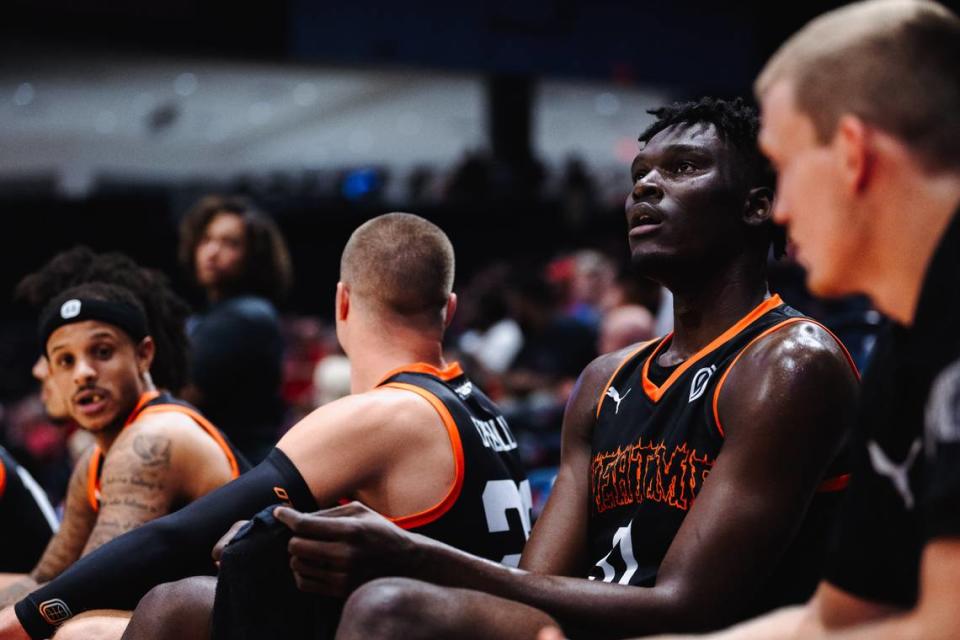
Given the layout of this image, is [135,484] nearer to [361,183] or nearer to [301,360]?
[301,360]

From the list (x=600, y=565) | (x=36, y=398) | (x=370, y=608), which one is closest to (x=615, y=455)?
(x=600, y=565)

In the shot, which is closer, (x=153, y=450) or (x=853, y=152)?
(x=853, y=152)

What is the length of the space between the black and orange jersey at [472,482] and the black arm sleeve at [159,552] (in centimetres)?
32

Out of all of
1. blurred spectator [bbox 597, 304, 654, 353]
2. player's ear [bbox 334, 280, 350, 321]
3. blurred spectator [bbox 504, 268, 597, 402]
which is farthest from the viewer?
blurred spectator [bbox 504, 268, 597, 402]

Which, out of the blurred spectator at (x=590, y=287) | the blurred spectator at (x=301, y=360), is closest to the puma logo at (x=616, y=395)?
the blurred spectator at (x=301, y=360)

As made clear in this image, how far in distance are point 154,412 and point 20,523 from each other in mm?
855

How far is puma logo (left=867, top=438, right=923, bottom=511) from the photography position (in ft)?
5.05

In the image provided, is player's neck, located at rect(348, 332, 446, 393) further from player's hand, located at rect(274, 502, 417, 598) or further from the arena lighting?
the arena lighting

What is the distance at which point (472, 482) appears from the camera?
2.83 meters

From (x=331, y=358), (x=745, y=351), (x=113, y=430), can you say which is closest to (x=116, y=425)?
(x=113, y=430)

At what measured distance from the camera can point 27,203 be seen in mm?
13797

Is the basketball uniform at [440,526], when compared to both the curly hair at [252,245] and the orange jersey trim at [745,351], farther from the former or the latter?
the curly hair at [252,245]

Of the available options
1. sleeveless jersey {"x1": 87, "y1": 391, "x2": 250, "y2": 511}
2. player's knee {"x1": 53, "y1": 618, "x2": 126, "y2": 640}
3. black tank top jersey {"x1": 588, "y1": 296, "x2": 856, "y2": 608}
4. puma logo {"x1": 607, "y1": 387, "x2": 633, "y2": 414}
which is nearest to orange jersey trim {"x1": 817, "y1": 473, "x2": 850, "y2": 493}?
black tank top jersey {"x1": 588, "y1": 296, "x2": 856, "y2": 608}

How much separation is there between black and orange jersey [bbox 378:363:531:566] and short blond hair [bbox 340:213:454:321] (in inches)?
7.1
